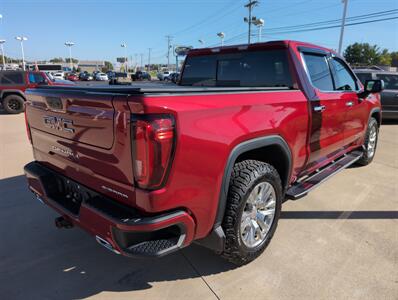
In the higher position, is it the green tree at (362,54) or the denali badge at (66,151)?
the green tree at (362,54)

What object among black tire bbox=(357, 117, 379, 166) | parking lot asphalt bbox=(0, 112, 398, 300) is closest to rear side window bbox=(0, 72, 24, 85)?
parking lot asphalt bbox=(0, 112, 398, 300)

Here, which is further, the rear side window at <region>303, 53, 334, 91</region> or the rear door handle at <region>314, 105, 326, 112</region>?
the rear side window at <region>303, 53, 334, 91</region>

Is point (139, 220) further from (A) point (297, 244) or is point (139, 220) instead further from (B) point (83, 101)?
(A) point (297, 244)

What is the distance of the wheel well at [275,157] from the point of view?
2.79 m

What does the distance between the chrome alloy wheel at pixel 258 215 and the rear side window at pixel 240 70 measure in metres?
1.19

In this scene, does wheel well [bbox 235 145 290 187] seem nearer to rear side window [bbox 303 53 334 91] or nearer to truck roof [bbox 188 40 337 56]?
rear side window [bbox 303 53 334 91]

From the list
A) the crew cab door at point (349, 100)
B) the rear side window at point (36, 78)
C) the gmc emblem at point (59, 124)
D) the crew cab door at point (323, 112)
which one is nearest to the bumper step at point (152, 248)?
the gmc emblem at point (59, 124)

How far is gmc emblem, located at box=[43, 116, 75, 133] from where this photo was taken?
2.26 metres

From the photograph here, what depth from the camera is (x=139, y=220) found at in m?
1.86

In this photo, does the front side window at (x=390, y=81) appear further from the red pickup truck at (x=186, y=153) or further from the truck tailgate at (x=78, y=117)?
the truck tailgate at (x=78, y=117)

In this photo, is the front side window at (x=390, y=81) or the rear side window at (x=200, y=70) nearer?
the rear side window at (x=200, y=70)

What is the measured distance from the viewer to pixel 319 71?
3.62 metres

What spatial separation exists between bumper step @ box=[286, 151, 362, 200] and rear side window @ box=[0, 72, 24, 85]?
13.5 m

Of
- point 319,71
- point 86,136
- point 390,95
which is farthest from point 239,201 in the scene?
point 390,95
